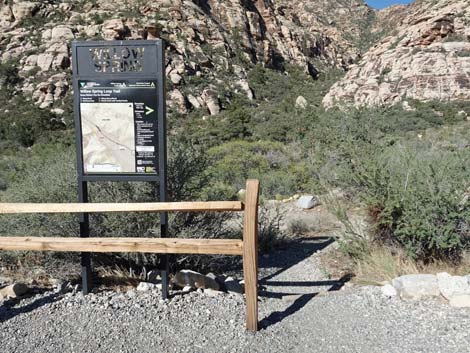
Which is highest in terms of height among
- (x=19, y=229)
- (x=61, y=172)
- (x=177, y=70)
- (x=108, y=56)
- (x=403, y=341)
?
(x=177, y=70)

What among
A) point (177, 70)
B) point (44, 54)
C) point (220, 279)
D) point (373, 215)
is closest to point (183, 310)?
point (220, 279)

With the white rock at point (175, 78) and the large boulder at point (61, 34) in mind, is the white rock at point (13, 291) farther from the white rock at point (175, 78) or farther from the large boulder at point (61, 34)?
the large boulder at point (61, 34)

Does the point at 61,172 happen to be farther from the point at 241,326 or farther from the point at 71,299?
the point at 241,326

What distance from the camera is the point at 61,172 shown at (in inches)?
208

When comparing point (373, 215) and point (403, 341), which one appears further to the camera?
point (373, 215)

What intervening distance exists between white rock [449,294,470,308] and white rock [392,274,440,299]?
19 centimetres

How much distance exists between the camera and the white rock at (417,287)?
12.6 ft

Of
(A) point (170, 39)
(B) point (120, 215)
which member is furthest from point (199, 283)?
(A) point (170, 39)

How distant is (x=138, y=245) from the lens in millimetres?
3430

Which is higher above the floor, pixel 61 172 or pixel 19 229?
pixel 61 172

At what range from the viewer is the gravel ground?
3131mm

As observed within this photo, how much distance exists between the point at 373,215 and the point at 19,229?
14.1 ft

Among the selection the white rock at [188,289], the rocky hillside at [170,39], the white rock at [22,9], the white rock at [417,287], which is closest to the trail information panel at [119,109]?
the white rock at [188,289]

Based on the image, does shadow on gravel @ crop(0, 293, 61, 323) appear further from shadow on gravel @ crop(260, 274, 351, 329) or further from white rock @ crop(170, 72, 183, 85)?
white rock @ crop(170, 72, 183, 85)
